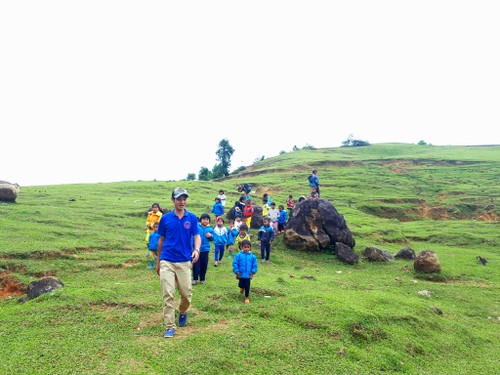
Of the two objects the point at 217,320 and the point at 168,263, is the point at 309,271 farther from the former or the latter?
the point at 168,263

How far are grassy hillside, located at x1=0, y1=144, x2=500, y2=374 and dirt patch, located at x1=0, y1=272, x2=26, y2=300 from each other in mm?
57


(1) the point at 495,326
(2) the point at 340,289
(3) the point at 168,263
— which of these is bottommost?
(1) the point at 495,326

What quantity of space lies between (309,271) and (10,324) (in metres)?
11.7

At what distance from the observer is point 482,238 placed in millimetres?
25359

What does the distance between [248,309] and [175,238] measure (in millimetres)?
3378

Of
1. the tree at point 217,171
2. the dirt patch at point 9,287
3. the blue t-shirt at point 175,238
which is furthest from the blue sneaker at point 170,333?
the tree at point 217,171

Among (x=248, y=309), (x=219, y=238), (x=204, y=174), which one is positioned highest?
(x=204, y=174)

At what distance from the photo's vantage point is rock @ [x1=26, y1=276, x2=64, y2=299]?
10.8 m

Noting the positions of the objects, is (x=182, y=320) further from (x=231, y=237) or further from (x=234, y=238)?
(x=234, y=238)

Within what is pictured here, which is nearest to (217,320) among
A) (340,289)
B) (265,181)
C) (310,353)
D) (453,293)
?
(310,353)

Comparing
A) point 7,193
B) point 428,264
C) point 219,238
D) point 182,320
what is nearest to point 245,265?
point 182,320

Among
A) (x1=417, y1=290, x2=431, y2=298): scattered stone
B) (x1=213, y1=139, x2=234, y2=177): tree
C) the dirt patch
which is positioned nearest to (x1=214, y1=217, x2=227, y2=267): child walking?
the dirt patch

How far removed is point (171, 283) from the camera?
27.0 ft

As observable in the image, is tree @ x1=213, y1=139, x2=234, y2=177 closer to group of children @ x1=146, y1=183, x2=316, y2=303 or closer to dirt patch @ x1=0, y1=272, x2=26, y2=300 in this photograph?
group of children @ x1=146, y1=183, x2=316, y2=303
